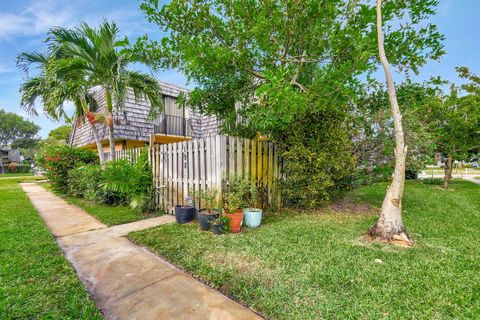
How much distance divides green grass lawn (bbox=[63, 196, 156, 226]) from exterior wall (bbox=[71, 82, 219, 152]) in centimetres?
349

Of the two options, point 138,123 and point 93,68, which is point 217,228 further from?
point 138,123

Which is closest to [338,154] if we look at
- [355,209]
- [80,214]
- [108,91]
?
[355,209]

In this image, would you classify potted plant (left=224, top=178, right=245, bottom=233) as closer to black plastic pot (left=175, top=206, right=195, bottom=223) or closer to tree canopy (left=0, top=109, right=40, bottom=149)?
black plastic pot (left=175, top=206, right=195, bottom=223)

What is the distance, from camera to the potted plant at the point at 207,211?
4.05 meters

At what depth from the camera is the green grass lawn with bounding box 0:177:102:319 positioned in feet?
6.28

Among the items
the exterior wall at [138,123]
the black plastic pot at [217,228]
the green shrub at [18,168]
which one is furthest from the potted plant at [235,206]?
the green shrub at [18,168]

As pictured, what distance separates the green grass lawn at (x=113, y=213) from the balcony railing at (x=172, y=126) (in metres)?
5.46

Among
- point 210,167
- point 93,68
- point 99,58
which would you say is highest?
point 99,58

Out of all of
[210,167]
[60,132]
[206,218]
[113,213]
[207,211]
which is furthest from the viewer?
[60,132]

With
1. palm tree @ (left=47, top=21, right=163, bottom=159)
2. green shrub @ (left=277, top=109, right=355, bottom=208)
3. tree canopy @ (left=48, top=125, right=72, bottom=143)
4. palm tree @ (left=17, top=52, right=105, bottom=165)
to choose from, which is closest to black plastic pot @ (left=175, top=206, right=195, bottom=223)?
green shrub @ (left=277, top=109, right=355, bottom=208)

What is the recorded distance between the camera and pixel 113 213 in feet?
18.5

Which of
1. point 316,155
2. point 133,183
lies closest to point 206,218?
point 133,183

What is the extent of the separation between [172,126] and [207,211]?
8657 mm

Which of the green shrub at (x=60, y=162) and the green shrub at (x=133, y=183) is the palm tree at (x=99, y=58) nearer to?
the green shrub at (x=133, y=183)
